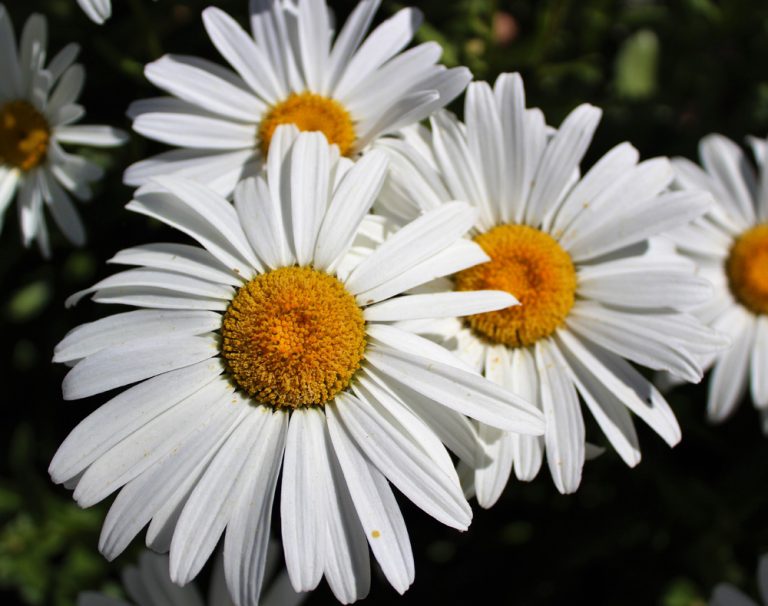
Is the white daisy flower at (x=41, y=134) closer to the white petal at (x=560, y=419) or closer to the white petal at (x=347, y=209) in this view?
the white petal at (x=347, y=209)

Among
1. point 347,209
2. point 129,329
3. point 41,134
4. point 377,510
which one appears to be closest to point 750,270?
point 347,209

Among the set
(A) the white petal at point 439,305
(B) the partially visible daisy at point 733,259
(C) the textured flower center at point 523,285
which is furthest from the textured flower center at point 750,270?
(A) the white petal at point 439,305

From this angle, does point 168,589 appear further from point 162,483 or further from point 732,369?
point 732,369

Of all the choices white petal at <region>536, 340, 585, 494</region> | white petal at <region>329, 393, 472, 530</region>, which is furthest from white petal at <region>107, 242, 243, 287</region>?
white petal at <region>536, 340, 585, 494</region>

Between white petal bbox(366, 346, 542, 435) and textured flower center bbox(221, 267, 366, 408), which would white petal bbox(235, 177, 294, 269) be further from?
white petal bbox(366, 346, 542, 435)

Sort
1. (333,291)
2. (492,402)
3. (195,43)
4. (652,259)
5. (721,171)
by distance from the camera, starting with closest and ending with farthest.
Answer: (492,402) → (333,291) → (652,259) → (721,171) → (195,43)

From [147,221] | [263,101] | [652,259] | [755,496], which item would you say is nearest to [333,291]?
[263,101]

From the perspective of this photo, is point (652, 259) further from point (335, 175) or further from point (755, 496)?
point (755, 496)
